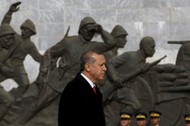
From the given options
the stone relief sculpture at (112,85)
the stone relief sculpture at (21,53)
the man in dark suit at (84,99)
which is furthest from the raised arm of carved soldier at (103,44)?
the man in dark suit at (84,99)

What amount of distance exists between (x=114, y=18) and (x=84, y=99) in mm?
8924

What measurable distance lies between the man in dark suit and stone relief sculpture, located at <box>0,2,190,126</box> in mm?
6027

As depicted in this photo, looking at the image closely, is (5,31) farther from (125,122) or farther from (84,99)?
(84,99)

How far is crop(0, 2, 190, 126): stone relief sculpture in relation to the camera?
35.5 feet

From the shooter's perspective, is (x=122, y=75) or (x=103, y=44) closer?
(x=122, y=75)

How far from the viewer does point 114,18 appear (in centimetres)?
1352

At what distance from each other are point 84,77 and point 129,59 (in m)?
6.24

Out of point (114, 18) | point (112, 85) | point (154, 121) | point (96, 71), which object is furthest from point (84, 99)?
point (114, 18)

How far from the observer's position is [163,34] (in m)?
13.4

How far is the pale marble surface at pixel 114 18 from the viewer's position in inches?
526

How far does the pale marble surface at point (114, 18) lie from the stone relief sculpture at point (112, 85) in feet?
7.26

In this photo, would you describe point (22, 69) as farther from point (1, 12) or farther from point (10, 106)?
point (1, 12)

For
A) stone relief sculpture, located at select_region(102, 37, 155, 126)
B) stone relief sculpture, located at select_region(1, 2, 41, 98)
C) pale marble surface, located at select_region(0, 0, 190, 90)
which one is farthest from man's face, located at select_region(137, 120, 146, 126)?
pale marble surface, located at select_region(0, 0, 190, 90)

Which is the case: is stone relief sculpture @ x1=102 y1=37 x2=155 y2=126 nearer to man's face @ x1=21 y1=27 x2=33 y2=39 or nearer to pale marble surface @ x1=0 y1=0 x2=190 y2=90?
man's face @ x1=21 y1=27 x2=33 y2=39
